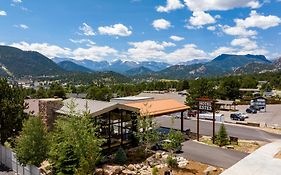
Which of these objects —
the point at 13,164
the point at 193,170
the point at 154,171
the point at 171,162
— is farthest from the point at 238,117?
the point at 13,164

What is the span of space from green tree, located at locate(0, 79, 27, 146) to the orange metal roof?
35.3ft

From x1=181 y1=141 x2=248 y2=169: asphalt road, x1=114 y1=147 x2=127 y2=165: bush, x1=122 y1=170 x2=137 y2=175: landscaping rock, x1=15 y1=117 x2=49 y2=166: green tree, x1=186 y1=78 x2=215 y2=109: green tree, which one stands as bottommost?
x1=122 y1=170 x2=137 y2=175: landscaping rock

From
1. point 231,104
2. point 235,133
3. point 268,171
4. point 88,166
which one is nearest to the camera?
point 88,166

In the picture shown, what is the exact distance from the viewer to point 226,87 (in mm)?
91125

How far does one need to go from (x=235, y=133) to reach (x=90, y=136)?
26.5 metres

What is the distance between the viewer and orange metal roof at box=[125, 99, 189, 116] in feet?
103

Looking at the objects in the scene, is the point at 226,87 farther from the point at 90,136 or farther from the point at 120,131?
the point at 90,136

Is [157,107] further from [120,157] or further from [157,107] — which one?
[120,157]

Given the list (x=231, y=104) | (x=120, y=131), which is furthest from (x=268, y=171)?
(x=231, y=104)

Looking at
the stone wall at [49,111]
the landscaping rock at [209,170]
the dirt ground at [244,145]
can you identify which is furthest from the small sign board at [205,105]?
the stone wall at [49,111]

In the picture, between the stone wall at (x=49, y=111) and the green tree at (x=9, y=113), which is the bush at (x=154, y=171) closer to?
the stone wall at (x=49, y=111)

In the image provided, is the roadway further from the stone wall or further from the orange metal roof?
the stone wall

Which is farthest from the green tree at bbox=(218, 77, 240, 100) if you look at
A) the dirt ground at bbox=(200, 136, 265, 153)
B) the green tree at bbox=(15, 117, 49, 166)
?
the green tree at bbox=(15, 117, 49, 166)

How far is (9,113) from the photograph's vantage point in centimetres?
2709
